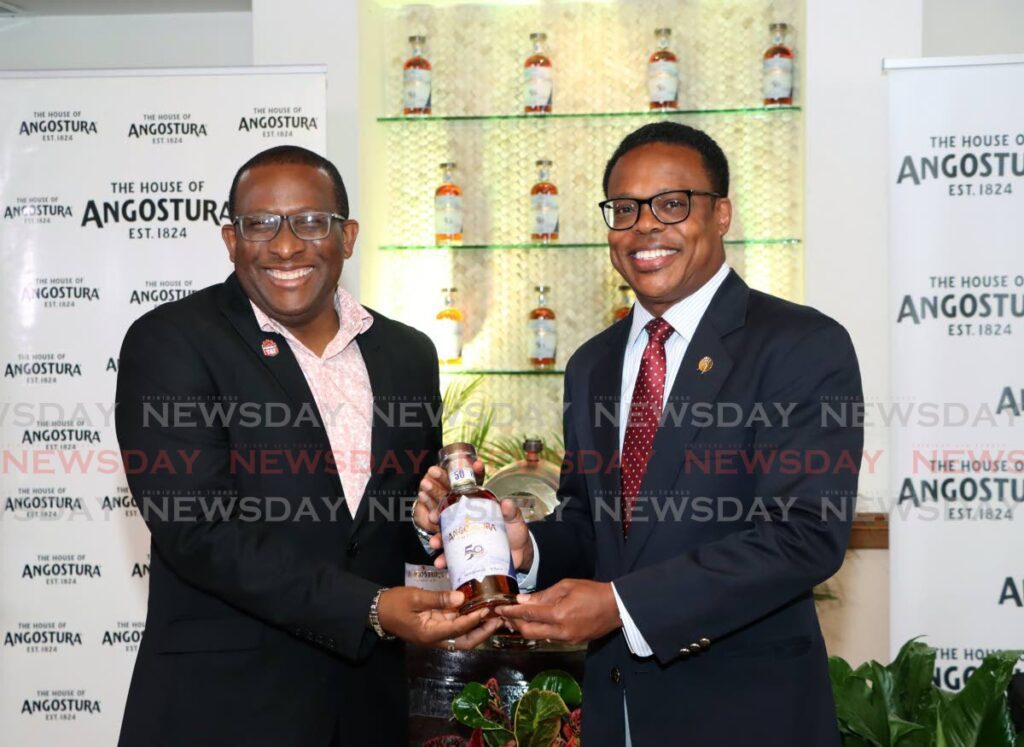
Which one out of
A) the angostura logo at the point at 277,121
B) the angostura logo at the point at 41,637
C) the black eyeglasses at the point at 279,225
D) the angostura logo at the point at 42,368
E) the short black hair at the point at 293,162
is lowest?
the angostura logo at the point at 41,637

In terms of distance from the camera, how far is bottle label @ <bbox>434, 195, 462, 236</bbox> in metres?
4.98

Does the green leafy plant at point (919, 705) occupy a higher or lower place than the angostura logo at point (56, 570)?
lower

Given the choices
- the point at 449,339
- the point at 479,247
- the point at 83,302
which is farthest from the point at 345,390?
the point at 479,247

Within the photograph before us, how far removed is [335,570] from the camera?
2145mm

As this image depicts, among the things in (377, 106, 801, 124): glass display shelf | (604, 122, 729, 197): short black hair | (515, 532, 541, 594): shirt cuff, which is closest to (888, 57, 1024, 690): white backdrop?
(377, 106, 801, 124): glass display shelf

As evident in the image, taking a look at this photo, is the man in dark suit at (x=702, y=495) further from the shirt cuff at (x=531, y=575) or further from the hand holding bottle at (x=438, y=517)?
the shirt cuff at (x=531, y=575)

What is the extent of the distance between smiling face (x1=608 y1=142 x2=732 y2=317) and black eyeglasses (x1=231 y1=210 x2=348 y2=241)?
1.96ft

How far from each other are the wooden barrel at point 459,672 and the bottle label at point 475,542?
3.59 feet

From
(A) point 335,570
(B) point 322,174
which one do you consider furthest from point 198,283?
(A) point 335,570

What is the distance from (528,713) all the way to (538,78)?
3.03 metres

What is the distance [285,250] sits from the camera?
2.26m

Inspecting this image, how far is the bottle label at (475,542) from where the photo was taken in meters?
1.96

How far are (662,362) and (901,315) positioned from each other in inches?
72.3

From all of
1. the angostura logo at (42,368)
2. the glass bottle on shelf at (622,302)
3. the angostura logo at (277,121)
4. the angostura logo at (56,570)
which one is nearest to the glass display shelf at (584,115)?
the glass bottle on shelf at (622,302)
